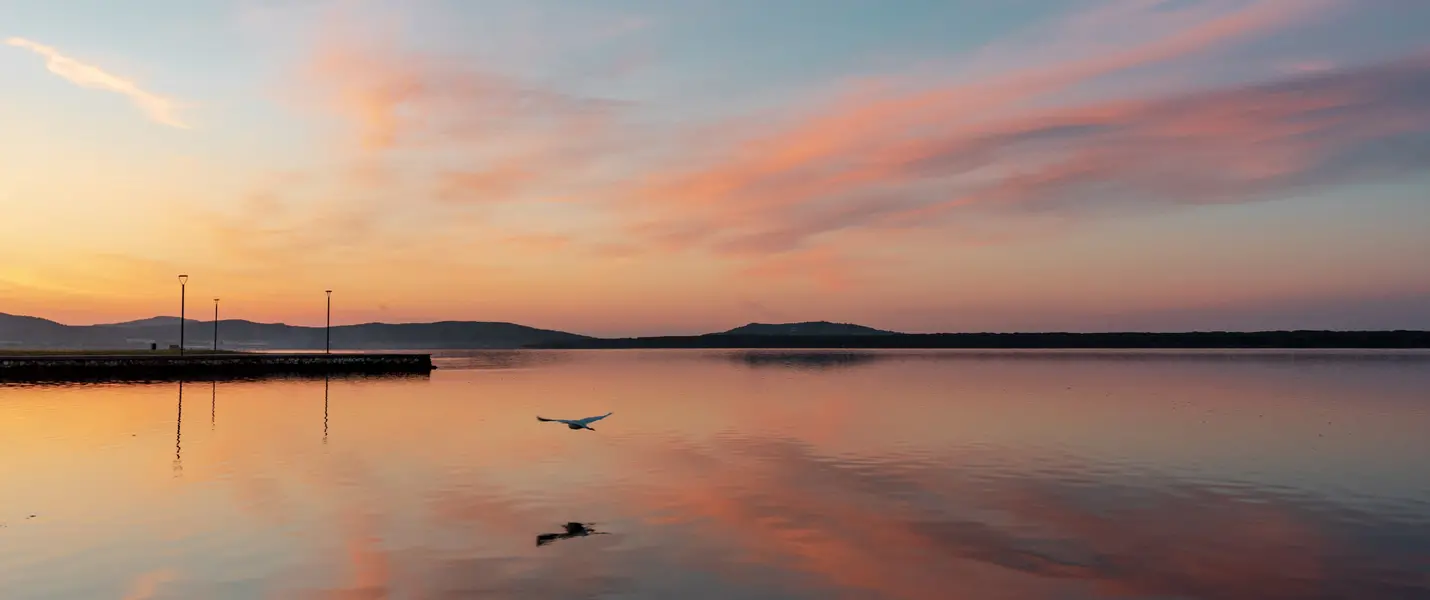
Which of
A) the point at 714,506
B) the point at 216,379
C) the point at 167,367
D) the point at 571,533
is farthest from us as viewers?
the point at 167,367

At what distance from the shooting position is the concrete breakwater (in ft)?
290

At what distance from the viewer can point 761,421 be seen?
51.2 meters

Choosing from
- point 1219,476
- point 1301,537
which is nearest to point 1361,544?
point 1301,537

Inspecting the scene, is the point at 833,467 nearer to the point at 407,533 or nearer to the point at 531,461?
the point at 531,461

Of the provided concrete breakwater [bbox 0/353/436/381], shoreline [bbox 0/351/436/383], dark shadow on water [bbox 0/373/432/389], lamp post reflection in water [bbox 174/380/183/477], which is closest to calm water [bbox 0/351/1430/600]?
lamp post reflection in water [bbox 174/380/183/477]

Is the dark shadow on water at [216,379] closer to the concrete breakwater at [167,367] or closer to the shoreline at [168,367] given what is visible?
the shoreline at [168,367]

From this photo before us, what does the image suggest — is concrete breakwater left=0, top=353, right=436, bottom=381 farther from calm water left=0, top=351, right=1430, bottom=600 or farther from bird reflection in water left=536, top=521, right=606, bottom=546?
bird reflection in water left=536, top=521, right=606, bottom=546

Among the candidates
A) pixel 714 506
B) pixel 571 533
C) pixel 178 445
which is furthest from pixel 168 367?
pixel 571 533

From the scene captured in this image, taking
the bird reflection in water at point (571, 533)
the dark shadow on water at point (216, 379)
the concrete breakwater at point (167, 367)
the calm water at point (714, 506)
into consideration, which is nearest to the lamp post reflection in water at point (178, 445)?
the calm water at point (714, 506)

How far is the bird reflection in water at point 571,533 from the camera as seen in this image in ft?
67.2

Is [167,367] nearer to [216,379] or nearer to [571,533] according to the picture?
[216,379]

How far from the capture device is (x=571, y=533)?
69.8ft

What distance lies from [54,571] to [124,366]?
92.0 meters

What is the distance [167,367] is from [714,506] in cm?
9370
